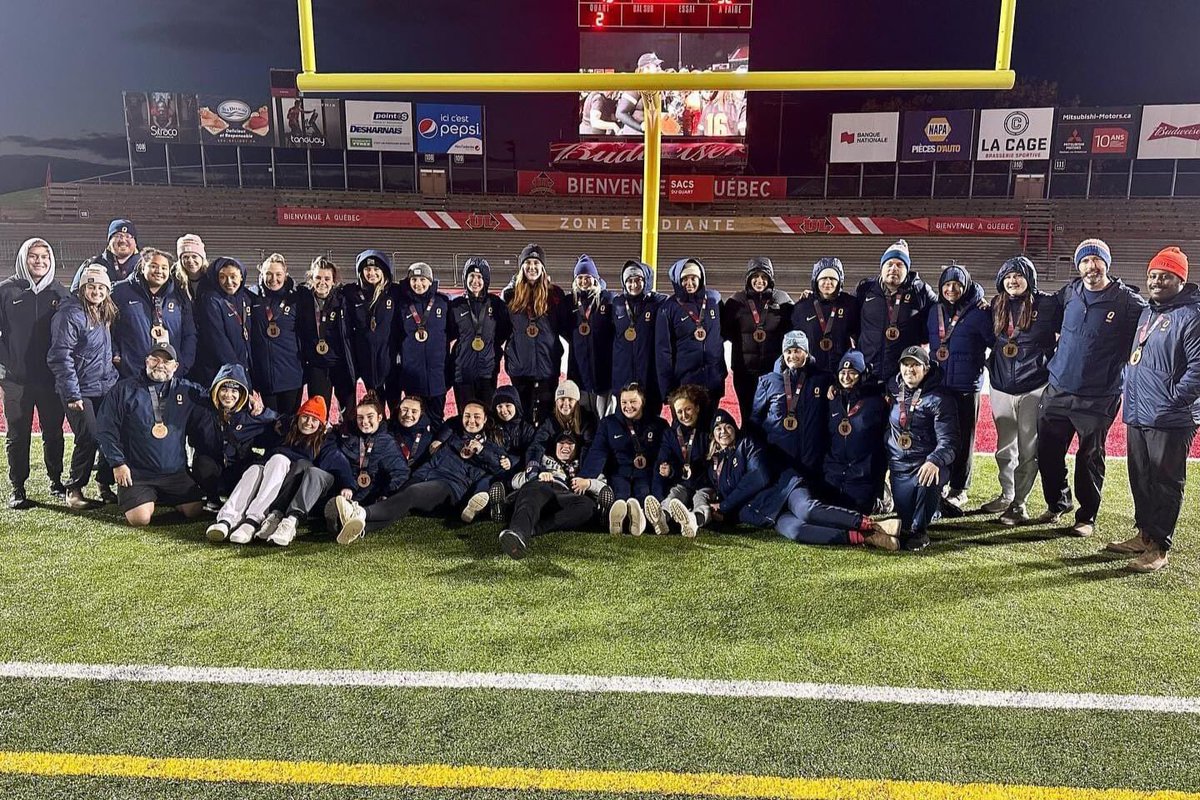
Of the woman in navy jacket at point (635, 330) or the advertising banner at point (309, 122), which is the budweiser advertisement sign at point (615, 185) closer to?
the advertising banner at point (309, 122)

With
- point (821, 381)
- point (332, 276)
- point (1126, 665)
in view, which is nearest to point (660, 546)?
point (821, 381)

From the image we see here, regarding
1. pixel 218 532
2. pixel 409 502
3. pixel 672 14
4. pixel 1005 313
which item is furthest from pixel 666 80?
pixel 218 532

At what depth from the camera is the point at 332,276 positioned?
5.63 meters

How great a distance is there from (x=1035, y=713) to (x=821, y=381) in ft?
8.25

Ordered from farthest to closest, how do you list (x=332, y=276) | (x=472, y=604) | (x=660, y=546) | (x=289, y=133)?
(x=289, y=133) → (x=332, y=276) → (x=660, y=546) → (x=472, y=604)

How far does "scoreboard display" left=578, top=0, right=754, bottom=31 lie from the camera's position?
5.64 metres

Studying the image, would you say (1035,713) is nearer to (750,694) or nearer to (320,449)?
(750,694)

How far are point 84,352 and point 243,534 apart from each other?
5.80 feet

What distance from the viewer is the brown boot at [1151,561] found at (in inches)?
172

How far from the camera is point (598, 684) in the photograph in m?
3.09

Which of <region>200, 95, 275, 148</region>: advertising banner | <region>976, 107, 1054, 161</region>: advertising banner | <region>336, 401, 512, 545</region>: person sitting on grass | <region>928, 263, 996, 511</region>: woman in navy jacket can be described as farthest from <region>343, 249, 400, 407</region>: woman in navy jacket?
<region>976, 107, 1054, 161</region>: advertising banner

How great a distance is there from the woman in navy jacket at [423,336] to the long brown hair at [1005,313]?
3.85 metres

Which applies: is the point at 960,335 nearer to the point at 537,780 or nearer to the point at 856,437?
the point at 856,437

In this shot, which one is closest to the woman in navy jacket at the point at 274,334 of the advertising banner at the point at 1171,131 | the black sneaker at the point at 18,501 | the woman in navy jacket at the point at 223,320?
the woman in navy jacket at the point at 223,320
